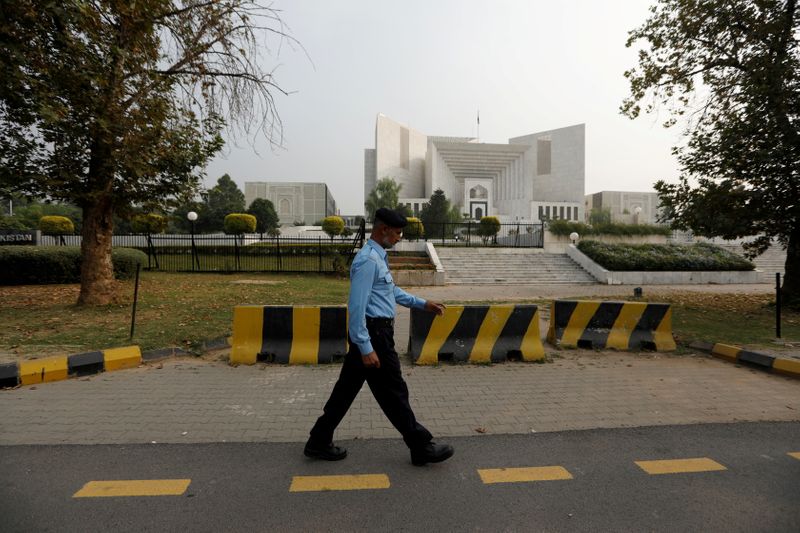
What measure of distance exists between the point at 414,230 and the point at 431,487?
845 inches

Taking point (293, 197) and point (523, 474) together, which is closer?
point (523, 474)

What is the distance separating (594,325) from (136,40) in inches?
354

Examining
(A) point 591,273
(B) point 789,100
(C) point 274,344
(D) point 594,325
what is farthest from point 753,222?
(C) point 274,344

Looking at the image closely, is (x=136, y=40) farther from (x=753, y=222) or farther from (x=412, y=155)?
(x=412, y=155)

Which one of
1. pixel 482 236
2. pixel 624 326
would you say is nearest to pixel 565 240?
pixel 482 236

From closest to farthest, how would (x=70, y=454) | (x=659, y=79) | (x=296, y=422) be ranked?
(x=70, y=454)
(x=296, y=422)
(x=659, y=79)

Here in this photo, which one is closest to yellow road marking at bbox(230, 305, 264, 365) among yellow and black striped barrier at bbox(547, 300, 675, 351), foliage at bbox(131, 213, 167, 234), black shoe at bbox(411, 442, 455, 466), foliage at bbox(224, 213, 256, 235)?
black shoe at bbox(411, 442, 455, 466)

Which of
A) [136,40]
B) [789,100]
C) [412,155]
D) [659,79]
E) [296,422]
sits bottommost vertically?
[296,422]

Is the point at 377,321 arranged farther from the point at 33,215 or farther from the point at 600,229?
the point at 33,215

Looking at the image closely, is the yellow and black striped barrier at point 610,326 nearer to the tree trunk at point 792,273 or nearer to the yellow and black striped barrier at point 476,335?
the yellow and black striped barrier at point 476,335

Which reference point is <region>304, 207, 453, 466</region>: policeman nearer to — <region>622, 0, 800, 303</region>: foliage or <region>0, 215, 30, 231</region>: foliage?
<region>622, 0, 800, 303</region>: foliage

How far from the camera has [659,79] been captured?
11.8 meters

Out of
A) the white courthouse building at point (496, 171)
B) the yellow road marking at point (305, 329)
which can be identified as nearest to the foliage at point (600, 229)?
the yellow road marking at point (305, 329)

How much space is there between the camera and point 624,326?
22.3 feet
